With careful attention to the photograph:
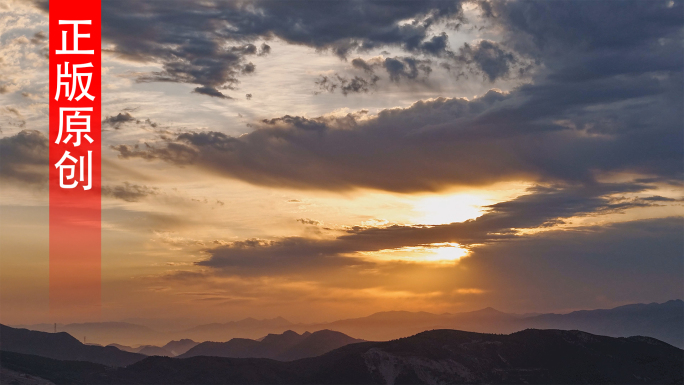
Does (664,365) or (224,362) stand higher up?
(224,362)

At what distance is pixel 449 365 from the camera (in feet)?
492

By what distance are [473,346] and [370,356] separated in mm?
27536

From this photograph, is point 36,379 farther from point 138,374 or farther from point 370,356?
point 370,356

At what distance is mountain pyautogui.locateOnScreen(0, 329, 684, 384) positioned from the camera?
147125 mm

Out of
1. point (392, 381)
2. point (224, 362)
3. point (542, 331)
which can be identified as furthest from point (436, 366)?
point (224, 362)

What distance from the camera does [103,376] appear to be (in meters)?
159

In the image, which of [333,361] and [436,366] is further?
[333,361]

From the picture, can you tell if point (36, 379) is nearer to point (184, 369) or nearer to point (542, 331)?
point (184, 369)

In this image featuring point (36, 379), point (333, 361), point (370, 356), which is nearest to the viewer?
point (36, 379)

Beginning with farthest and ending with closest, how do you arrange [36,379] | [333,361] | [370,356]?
[333,361], [370,356], [36,379]

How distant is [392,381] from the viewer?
474 feet

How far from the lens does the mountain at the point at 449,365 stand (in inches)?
5792

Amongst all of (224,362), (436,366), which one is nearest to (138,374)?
(224,362)

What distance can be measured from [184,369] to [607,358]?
352 feet
